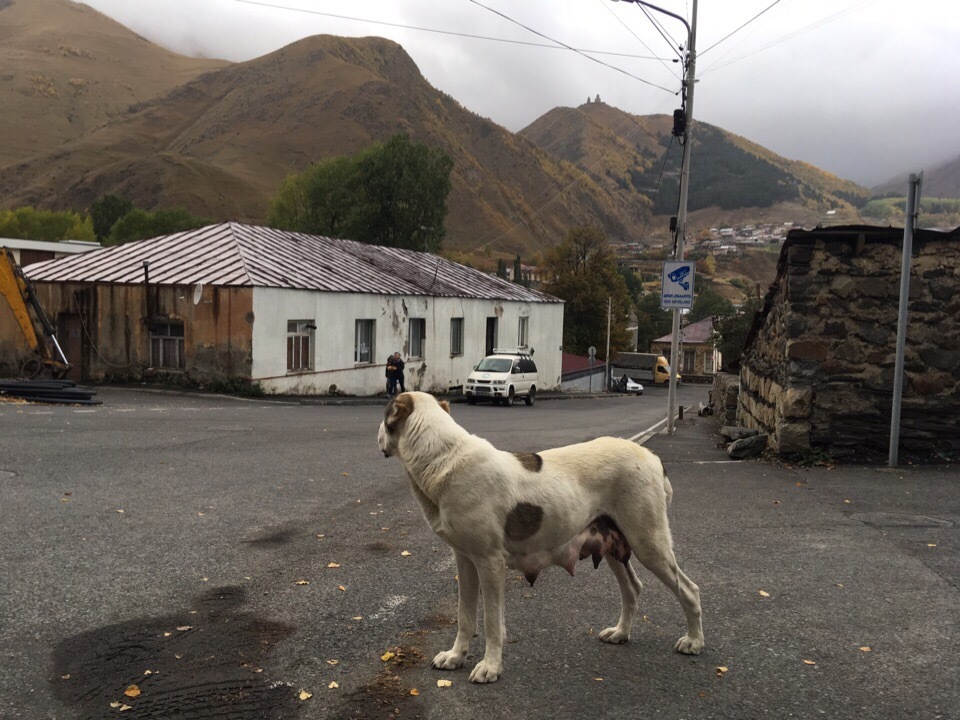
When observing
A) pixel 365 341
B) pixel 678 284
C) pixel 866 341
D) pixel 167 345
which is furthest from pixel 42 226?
pixel 866 341

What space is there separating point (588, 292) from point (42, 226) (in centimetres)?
6101

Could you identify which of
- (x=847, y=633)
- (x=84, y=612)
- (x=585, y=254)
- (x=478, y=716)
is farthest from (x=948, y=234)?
(x=585, y=254)

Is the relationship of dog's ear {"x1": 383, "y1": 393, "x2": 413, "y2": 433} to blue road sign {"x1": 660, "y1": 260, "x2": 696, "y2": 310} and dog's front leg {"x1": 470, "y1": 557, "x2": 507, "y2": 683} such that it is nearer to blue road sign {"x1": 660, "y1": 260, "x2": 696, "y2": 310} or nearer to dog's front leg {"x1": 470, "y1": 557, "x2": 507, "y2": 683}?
dog's front leg {"x1": 470, "y1": 557, "x2": 507, "y2": 683}

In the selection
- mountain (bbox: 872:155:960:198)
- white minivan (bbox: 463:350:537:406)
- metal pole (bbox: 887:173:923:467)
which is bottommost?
white minivan (bbox: 463:350:537:406)

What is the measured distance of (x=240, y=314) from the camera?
24969 millimetres

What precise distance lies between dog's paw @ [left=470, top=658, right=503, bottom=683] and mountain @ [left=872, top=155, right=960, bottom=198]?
8369 millimetres

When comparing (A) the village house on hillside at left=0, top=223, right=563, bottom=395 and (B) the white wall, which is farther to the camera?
(B) the white wall

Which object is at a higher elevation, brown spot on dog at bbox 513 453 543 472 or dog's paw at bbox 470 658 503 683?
brown spot on dog at bbox 513 453 543 472

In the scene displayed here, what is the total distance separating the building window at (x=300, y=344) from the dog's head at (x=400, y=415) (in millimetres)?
22969

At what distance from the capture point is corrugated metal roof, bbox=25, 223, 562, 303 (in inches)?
1048

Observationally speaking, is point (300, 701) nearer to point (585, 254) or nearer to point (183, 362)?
point (183, 362)

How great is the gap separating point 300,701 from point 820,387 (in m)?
9.04

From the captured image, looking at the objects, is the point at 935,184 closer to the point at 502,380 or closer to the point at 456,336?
the point at 502,380

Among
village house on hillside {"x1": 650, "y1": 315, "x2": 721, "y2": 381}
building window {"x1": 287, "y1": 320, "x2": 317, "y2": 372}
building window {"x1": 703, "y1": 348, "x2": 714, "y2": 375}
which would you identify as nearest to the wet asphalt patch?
building window {"x1": 287, "y1": 320, "x2": 317, "y2": 372}
